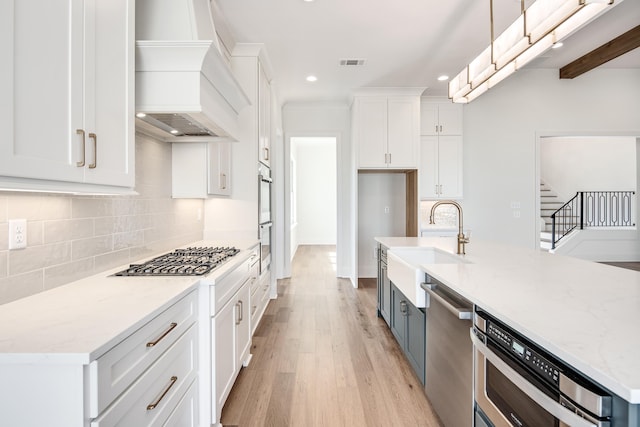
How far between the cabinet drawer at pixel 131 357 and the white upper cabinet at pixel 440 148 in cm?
434

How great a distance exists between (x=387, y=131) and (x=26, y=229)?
430 cm

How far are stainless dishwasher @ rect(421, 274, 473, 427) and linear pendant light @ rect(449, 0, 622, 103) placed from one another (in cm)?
154

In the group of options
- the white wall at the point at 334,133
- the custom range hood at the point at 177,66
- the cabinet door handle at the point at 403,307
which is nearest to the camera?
the custom range hood at the point at 177,66

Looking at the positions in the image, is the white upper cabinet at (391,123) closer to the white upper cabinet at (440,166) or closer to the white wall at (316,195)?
the white upper cabinet at (440,166)

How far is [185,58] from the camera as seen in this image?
5.52 ft

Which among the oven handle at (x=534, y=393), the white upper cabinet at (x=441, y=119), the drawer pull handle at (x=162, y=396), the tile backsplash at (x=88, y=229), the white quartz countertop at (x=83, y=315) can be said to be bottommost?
the drawer pull handle at (x=162, y=396)

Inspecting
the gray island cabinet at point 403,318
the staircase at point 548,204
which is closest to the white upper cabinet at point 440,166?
the gray island cabinet at point 403,318

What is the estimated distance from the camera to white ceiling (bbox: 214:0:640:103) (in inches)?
113

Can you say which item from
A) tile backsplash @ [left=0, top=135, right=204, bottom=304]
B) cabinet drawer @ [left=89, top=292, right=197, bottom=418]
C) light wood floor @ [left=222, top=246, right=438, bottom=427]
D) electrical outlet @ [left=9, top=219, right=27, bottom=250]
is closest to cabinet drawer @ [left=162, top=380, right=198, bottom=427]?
cabinet drawer @ [left=89, top=292, right=197, bottom=418]

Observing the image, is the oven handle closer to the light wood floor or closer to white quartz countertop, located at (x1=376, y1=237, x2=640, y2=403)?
white quartz countertop, located at (x1=376, y1=237, x2=640, y2=403)

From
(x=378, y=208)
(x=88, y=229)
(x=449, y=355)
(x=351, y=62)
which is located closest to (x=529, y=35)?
(x=449, y=355)

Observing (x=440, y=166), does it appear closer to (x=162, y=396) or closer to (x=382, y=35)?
(x=382, y=35)

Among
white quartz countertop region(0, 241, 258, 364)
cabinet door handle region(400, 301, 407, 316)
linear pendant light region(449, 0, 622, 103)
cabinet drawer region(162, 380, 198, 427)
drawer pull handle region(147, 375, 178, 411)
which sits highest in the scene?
linear pendant light region(449, 0, 622, 103)

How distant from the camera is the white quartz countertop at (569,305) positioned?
78cm
